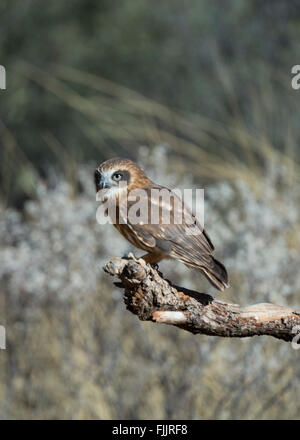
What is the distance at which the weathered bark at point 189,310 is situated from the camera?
2.78 m

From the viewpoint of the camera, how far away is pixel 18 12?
34.2 feet

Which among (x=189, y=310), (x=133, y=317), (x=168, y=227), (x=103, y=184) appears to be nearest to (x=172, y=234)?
(x=168, y=227)

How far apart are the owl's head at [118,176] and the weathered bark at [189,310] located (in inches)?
23.1

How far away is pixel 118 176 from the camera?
3.44m

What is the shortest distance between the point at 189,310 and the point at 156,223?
1.71 feet

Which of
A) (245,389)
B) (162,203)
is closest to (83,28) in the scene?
(245,389)

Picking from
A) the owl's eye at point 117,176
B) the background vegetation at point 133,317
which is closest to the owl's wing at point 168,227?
the owl's eye at point 117,176

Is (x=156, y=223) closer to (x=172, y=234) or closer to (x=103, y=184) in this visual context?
(x=172, y=234)

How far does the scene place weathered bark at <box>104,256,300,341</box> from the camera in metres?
2.78

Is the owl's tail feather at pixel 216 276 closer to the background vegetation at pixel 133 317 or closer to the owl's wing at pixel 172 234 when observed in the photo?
the owl's wing at pixel 172 234

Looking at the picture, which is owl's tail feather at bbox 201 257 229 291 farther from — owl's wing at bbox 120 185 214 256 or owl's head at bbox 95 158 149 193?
owl's head at bbox 95 158 149 193

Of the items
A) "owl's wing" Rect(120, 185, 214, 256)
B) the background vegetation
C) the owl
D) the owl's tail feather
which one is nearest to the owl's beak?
the owl

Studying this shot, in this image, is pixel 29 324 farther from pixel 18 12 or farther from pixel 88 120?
pixel 18 12

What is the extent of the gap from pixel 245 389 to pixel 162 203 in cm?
191
